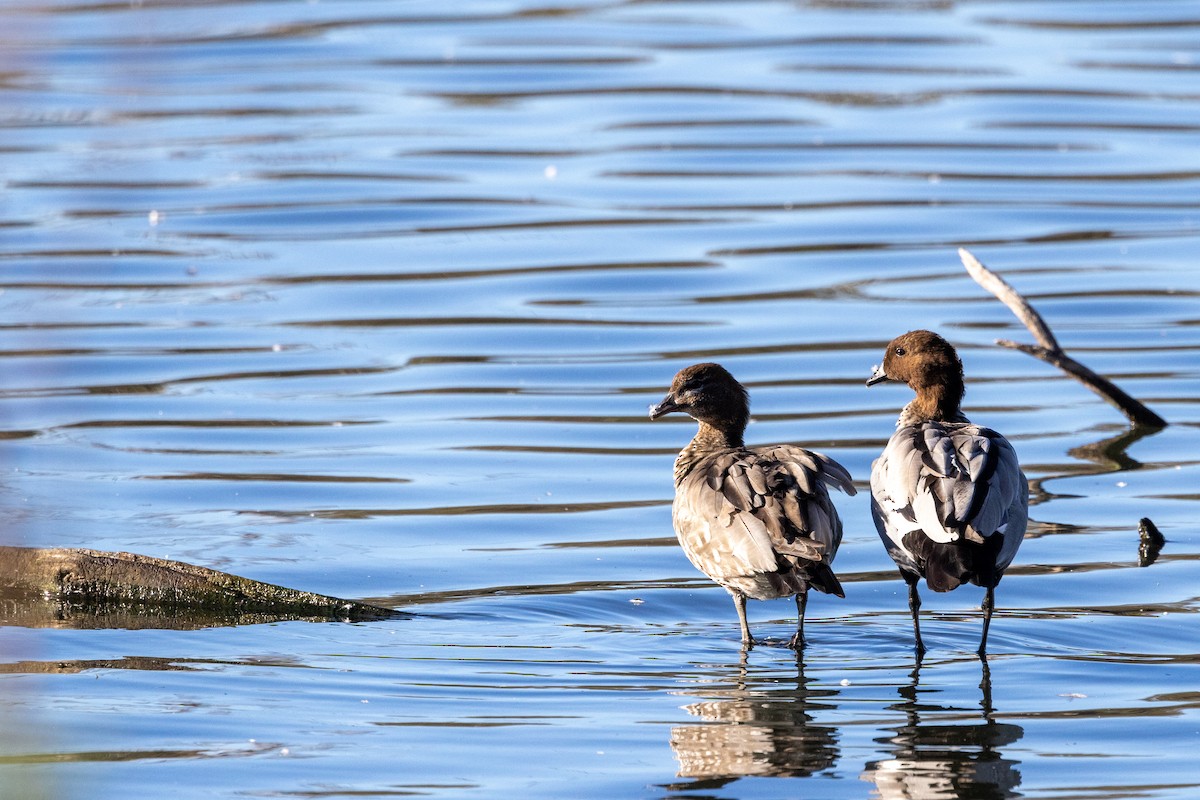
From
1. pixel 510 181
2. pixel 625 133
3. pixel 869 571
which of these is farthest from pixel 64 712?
pixel 625 133

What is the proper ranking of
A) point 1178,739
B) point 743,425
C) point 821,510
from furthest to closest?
1. point 743,425
2. point 821,510
3. point 1178,739

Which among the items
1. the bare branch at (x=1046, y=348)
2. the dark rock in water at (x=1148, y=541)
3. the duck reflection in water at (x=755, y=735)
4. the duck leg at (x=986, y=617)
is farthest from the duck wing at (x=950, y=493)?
the bare branch at (x=1046, y=348)

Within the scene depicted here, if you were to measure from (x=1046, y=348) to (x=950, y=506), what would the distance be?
3643 mm

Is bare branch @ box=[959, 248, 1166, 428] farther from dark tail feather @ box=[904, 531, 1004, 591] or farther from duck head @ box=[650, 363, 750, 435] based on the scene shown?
dark tail feather @ box=[904, 531, 1004, 591]

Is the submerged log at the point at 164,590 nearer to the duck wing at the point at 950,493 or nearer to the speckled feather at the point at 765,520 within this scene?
the speckled feather at the point at 765,520

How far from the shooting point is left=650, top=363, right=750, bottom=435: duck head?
26.0 feet

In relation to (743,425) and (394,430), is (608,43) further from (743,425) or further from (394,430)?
(743,425)

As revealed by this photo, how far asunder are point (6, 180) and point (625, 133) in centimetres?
572

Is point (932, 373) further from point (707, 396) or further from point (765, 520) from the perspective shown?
point (765, 520)

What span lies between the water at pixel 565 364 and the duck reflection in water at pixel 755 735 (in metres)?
0.02

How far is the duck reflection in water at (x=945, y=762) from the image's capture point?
17.7 ft

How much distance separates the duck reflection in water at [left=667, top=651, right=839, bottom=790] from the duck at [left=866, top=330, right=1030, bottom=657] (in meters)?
0.65

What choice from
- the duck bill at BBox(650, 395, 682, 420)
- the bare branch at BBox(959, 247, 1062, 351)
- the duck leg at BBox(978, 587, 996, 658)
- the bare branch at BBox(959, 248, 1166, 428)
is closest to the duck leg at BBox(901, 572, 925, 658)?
the duck leg at BBox(978, 587, 996, 658)

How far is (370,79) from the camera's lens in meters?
20.8
